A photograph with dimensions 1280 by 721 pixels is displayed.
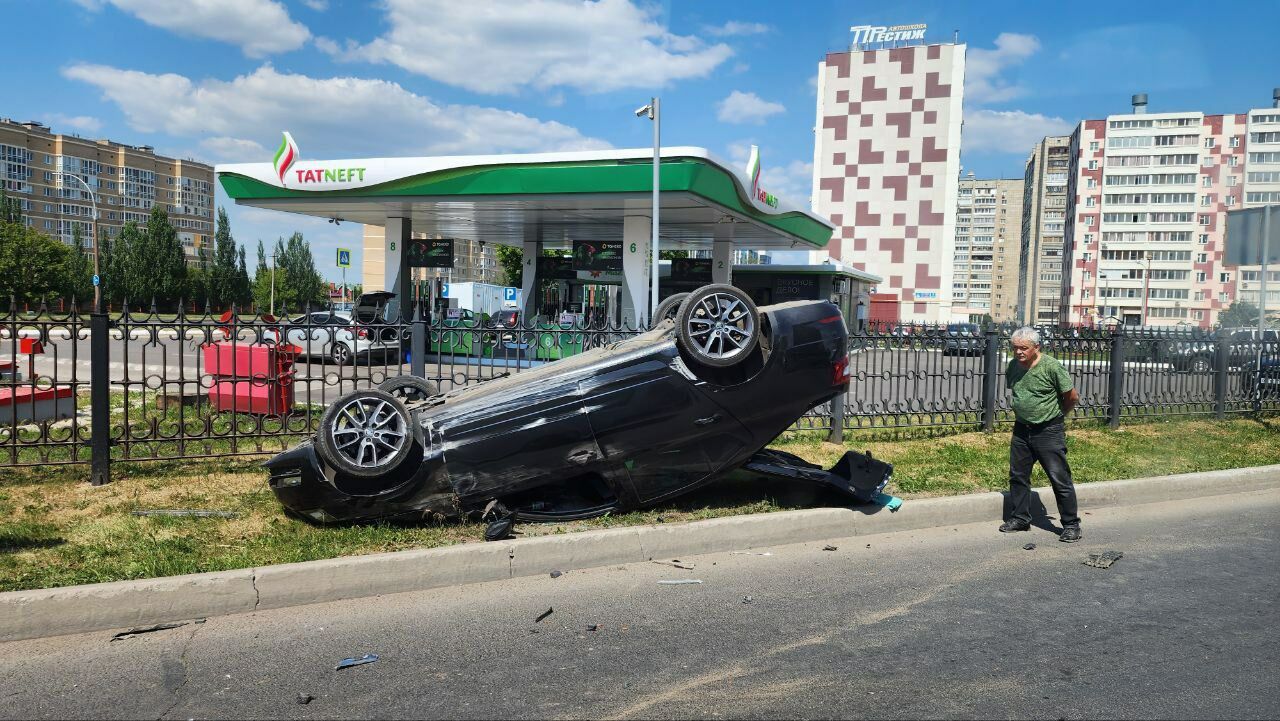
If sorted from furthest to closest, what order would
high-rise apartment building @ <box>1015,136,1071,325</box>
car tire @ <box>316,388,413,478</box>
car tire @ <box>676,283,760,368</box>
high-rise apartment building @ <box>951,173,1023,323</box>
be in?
high-rise apartment building @ <box>951,173,1023,323</box>
high-rise apartment building @ <box>1015,136,1071,325</box>
car tire @ <box>676,283,760,368</box>
car tire @ <box>316,388,413,478</box>

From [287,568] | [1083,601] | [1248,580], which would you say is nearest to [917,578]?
[1083,601]

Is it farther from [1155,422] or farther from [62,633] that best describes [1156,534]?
[62,633]

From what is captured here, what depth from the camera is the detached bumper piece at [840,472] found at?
6195 millimetres

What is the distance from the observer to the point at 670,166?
682 inches

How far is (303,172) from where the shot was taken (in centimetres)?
2022

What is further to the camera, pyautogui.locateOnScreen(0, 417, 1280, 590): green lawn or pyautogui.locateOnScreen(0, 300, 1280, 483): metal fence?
pyautogui.locateOnScreen(0, 300, 1280, 483): metal fence

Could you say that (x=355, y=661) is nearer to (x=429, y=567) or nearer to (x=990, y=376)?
(x=429, y=567)

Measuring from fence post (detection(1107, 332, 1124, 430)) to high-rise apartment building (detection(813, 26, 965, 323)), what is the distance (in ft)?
160

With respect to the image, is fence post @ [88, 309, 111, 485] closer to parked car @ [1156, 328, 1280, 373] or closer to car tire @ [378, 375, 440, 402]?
car tire @ [378, 375, 440, 402]

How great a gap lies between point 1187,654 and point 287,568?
15.6ft

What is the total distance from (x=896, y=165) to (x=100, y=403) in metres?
59.3

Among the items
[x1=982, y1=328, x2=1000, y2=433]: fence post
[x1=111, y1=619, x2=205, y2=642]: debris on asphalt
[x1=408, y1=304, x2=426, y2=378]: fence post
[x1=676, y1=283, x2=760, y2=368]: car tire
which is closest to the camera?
[x1=111, y1=619, x2=205, y2=642]: debris on asphalt

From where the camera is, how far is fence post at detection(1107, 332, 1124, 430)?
1120 centimetres

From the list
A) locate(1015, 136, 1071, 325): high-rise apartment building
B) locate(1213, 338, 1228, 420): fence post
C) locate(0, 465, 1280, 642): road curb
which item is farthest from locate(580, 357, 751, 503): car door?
locate(1015, 136, 1071, 325): high-rise apartment building
